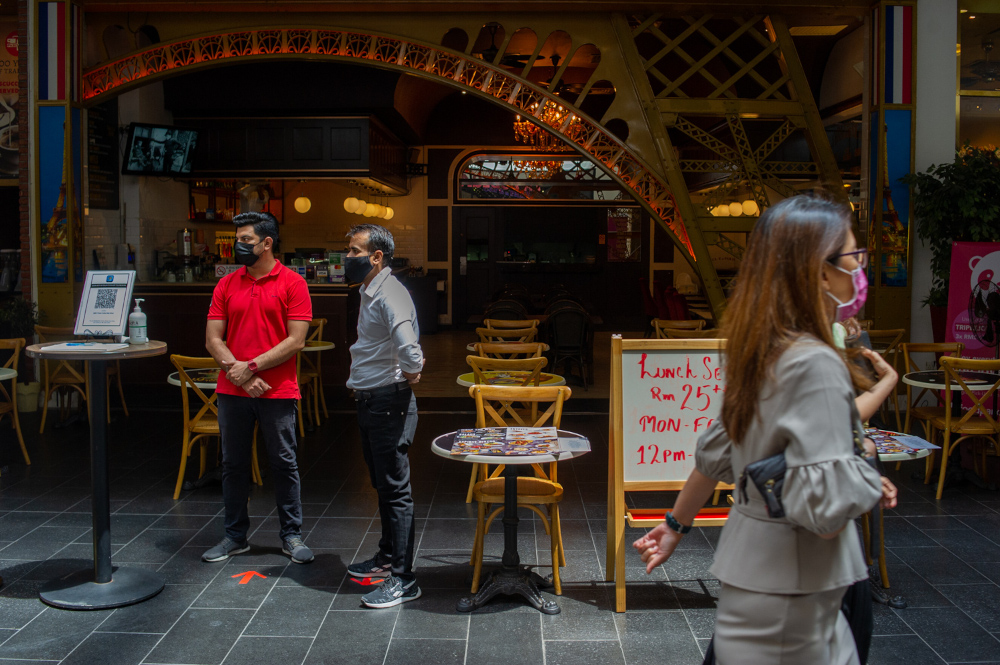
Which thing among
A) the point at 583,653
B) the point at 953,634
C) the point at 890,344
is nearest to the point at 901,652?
the point at 953,634

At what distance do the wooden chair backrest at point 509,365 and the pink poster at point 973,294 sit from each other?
3650 mm

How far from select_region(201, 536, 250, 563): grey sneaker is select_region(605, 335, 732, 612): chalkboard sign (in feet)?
6.01

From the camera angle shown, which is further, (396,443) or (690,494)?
(396,443)

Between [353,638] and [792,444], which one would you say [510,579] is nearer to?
[353,638]

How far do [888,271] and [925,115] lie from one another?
146 centimetres

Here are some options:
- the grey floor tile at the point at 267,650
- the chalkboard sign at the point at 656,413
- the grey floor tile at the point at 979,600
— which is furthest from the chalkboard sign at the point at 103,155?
the grey floor tile at the point at 979,600

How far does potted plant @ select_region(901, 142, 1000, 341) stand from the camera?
6586 mm

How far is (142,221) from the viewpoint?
9.12m

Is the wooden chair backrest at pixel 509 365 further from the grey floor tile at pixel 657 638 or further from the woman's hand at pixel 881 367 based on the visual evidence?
the woman's hand at pixel 881 367

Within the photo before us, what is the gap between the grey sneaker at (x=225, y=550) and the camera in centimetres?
389

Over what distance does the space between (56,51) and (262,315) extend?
17.3ft

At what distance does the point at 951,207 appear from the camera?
6773 millimetres

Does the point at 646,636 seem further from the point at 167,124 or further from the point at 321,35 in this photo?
the point at 167,124

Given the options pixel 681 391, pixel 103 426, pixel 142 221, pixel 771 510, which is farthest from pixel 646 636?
pixel 142 221
